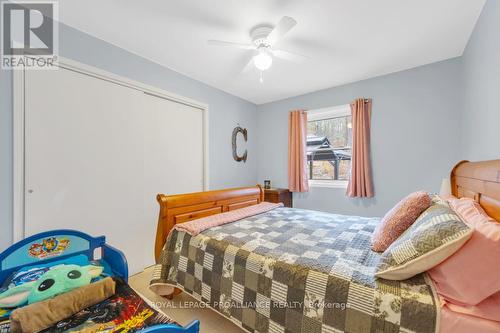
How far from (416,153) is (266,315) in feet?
8.83

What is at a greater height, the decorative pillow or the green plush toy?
the decorative pillow

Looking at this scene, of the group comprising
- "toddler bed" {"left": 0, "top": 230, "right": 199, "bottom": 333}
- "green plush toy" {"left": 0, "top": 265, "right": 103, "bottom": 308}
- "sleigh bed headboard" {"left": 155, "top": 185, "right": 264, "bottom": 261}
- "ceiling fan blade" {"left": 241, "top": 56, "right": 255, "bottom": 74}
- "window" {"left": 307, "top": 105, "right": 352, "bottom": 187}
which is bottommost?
"toddler bed" {"left": 0, "top": 230, "right": 199, "bottom": 333}

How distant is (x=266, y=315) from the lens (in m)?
1.17

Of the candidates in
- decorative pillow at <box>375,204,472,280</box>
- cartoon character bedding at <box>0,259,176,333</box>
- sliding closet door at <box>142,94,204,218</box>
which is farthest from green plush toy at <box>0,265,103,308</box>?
sliding closet door at <box>142,94,204,218</box>

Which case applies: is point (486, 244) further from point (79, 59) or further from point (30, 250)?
point (79, 59)

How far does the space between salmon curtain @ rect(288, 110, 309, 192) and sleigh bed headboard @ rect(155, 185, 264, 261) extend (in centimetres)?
107

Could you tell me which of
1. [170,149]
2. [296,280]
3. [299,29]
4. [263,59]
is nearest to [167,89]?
[170,149]

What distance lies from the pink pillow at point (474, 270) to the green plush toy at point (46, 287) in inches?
62.1

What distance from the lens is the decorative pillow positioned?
84 centimetres

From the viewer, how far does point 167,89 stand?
2.65 meters

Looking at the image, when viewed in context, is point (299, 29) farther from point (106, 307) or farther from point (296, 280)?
point (106, 307)

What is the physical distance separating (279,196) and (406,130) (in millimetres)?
1979

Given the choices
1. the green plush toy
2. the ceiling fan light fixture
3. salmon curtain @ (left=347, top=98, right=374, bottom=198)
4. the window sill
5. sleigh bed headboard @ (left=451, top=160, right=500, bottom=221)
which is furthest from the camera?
the window sill

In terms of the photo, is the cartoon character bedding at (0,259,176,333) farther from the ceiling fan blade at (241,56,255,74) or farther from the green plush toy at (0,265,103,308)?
the ceiling fan blade at (241,56,255,74)
